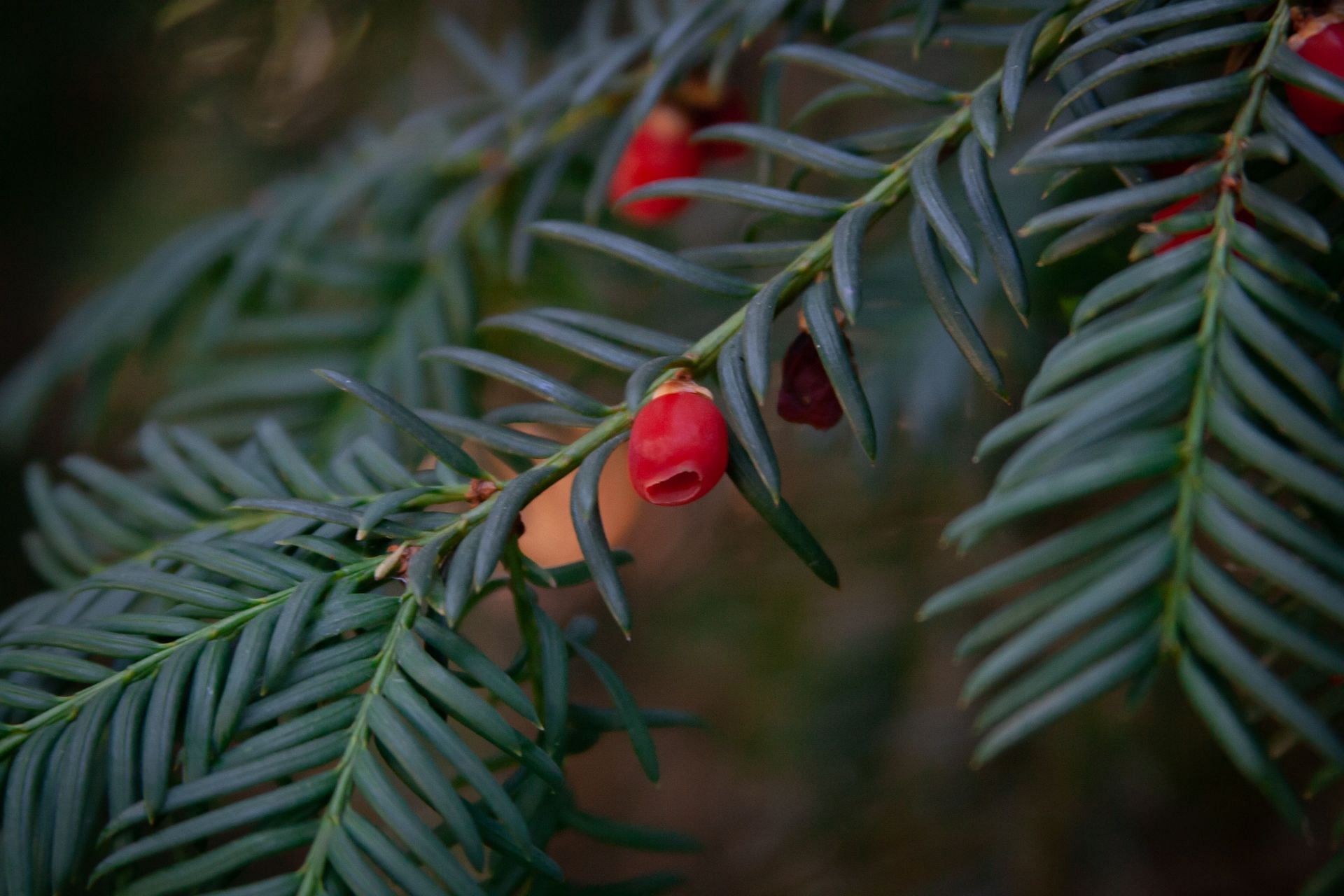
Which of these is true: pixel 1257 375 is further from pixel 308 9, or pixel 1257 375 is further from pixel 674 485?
pixel 308 9

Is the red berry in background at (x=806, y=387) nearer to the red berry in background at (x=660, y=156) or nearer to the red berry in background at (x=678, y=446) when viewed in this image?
the red berry in background at (x=678, y=446)

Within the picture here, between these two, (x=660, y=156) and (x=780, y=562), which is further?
(x=780, y=562)

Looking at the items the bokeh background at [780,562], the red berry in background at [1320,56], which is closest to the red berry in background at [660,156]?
the bokeh background at [780,562]

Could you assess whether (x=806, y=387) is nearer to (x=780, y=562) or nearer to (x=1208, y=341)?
(x=1208, y=341)

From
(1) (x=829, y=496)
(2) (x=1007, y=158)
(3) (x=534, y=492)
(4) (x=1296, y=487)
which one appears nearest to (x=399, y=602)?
(3) (x=534, y=492)

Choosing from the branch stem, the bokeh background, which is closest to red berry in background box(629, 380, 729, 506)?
the branch stem

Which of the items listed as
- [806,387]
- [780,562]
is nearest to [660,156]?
[806,387]
